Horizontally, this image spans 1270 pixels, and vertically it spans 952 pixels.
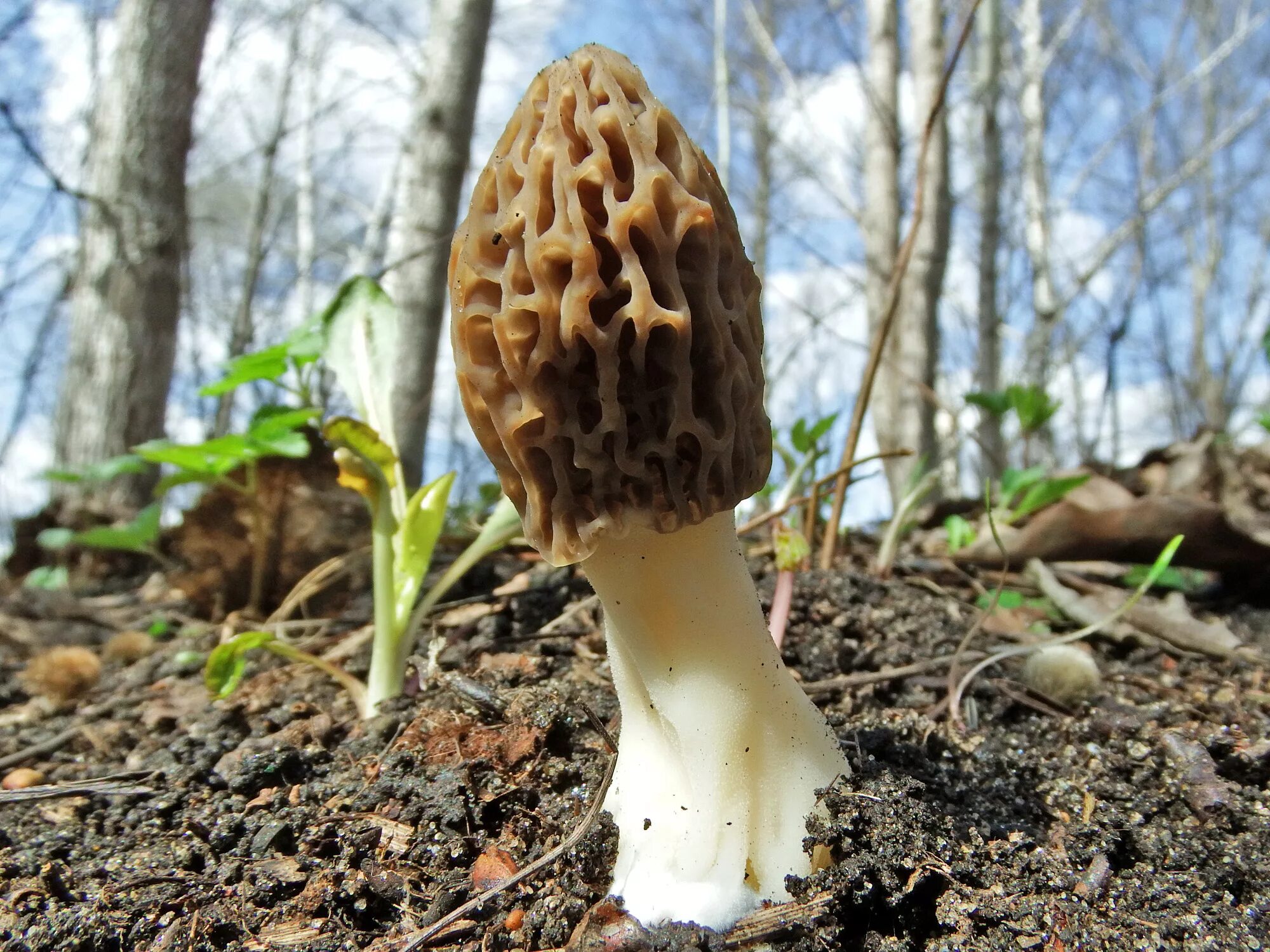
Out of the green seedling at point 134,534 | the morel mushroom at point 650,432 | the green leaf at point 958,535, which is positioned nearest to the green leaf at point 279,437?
the green seedling at point 134,534

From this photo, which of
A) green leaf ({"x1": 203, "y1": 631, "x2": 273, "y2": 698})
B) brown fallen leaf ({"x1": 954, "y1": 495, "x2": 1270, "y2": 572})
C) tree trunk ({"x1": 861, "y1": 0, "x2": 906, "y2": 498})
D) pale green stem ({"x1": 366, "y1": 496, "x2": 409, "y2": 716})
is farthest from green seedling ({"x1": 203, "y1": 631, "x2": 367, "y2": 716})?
tree trunk ({"x1": 861, "y1": 0, "x2": 906, "y2": 498})

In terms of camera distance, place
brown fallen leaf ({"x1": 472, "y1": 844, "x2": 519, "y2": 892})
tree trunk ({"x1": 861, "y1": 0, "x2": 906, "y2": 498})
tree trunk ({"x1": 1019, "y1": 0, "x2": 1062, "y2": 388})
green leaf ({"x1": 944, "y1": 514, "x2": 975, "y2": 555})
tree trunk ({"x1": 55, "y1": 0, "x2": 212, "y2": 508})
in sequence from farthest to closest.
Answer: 1. tree trunk ({"x1": 1019, "y1": 0, "x2": 1062, "y2": 388})
2. tree trunk ({"x1": 861, "y1": 0, "x2": 906, "y2": 498})
3. tree trunk ({"x1": 55, "y1": 0, "x2": 212, "y2": 508})
4. green leaf ({"x1": 944, "y1": 514, "x2": 975, "y2": 555})
5. brown fallen leaf ({"x1": 472, "y1": 844, "x2": 519, "y2": 892})

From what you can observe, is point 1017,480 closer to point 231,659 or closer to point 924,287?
point 231,659

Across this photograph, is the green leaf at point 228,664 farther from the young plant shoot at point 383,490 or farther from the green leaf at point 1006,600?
the green leaf at point 1006,600

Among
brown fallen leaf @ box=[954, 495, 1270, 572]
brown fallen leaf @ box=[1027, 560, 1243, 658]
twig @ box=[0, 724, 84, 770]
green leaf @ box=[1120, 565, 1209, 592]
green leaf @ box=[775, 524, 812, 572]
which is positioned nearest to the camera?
green leaf @ box=[775, 524, 812, 572]

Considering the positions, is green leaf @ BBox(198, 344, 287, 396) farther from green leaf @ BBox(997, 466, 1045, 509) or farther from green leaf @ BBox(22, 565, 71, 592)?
green leaf @ BBox(997, 466, 1045, 509)

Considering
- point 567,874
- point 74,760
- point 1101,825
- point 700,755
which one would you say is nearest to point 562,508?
point 700,755

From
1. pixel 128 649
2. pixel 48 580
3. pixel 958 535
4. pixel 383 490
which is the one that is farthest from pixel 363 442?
pixel 48 580
